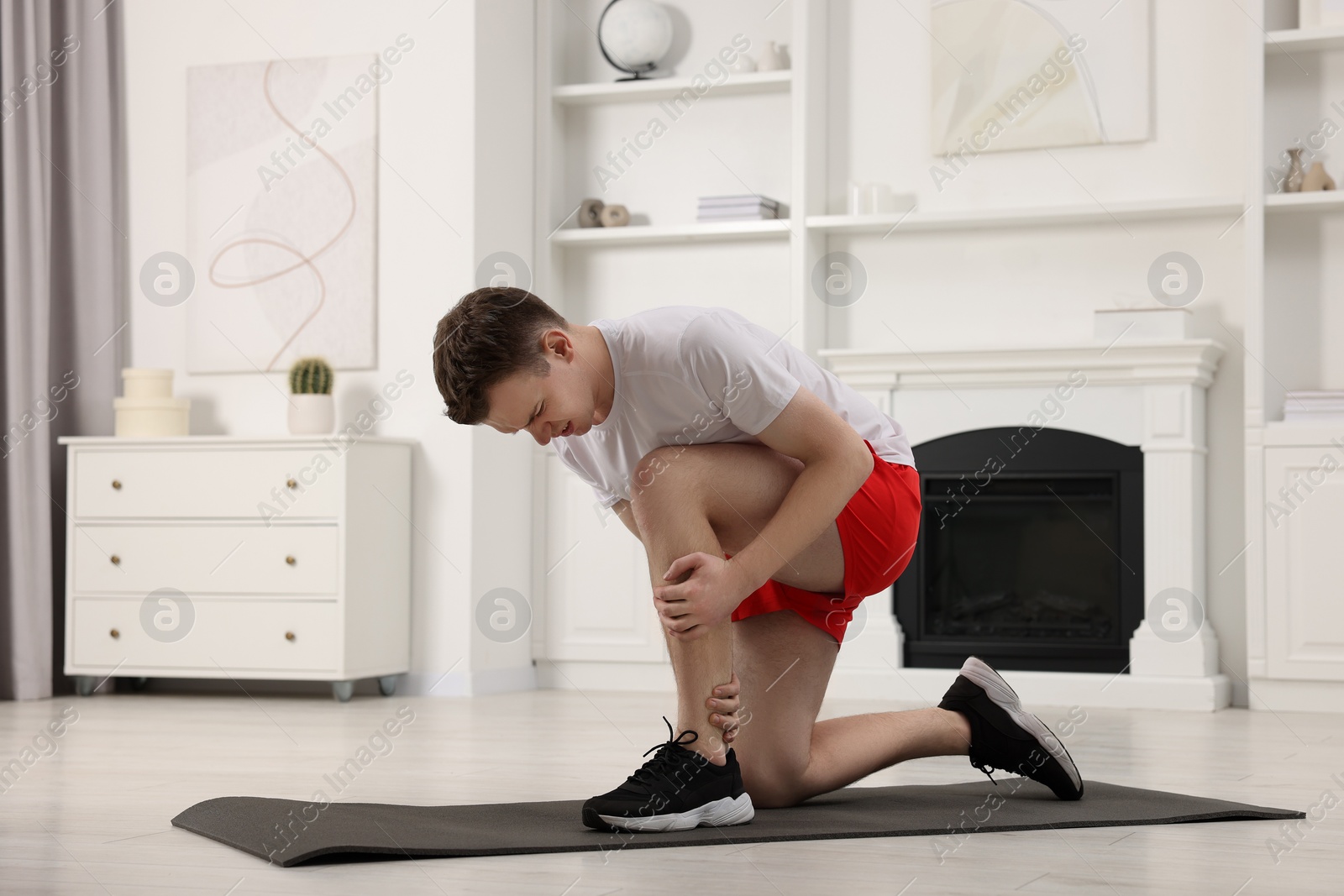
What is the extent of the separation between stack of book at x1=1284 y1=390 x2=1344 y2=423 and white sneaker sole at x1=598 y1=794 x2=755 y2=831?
102 inches

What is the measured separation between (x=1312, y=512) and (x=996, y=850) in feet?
7.96

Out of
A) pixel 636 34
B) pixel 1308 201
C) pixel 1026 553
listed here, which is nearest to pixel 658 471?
pixel 1026 553

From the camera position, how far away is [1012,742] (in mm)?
2012

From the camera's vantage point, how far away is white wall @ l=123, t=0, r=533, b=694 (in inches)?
161

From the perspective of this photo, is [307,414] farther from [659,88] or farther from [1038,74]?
[1038,74]

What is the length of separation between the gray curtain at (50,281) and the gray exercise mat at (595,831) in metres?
2.37

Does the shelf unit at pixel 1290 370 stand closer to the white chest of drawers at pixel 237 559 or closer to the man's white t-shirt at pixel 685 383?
the man's white t-shirt at pixel 685 383

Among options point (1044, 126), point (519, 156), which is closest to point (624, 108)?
point (519, 156)

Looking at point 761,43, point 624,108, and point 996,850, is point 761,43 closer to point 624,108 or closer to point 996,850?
point 624,108

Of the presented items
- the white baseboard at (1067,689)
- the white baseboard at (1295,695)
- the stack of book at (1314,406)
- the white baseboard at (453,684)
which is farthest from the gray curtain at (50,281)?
the stack of book at (1314,406)

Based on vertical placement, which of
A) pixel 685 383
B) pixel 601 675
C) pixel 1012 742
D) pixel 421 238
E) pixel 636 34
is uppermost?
pixel 636 34

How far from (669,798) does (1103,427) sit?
259cm

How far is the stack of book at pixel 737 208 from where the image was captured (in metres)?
4.32

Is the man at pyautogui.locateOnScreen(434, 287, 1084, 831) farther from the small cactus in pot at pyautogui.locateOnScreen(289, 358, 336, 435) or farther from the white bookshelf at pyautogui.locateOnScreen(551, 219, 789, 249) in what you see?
the white bookshelf at pyautogui.locateOnScreen(551, 219, 789, 249)
